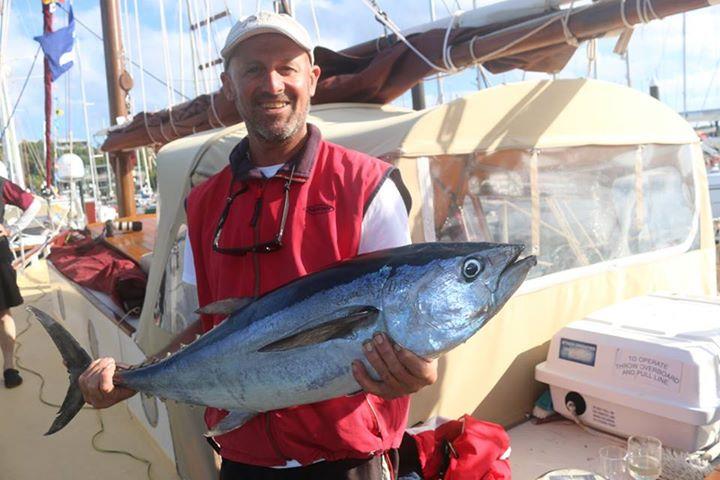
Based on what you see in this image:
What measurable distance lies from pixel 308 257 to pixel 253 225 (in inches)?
8.7

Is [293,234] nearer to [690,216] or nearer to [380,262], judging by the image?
[380,262]

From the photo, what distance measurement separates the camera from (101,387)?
1.90 m

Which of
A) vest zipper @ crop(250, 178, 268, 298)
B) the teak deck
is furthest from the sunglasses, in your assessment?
the teak deck

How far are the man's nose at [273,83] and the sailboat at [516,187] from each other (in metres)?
1.19

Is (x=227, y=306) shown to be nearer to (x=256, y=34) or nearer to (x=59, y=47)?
(x=256, y=34)

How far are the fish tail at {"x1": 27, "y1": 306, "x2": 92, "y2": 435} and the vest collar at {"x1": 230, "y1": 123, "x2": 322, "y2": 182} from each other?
0.83 meters

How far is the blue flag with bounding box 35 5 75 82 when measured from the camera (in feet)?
33.9

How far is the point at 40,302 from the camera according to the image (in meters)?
8.78

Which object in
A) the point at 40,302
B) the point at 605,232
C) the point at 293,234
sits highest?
the point at 293,234

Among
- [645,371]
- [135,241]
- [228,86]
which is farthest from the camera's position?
[135,241]

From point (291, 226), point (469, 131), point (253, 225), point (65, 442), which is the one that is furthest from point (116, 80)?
point (291, 226)

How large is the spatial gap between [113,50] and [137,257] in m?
5.27

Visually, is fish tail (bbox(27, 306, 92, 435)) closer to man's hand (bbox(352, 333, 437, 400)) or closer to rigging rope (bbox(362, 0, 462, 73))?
man's hand (bbox(352, 333, 437, 400))

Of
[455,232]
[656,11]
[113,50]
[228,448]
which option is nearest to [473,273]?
[228,448]
